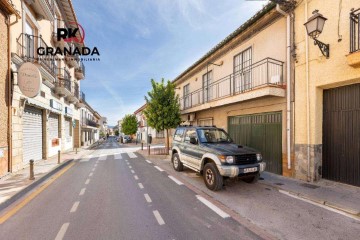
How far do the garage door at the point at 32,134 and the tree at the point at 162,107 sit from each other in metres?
6.90

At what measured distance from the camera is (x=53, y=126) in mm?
14805

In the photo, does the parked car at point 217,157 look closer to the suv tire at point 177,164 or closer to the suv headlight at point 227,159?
the suv headlight at point 227,159

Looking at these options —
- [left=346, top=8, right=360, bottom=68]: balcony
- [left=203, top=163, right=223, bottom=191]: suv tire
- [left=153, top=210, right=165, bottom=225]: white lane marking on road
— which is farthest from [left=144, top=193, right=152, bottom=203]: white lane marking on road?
[left=346, top=8, right=360, bottom=68]: balcony

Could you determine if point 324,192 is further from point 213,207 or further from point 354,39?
point 354,39

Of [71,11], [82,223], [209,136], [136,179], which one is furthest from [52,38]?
[82,223]

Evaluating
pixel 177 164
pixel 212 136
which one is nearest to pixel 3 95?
pixel 177 164

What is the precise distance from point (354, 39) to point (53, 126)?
693 inches

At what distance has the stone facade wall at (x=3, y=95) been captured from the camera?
720 cm

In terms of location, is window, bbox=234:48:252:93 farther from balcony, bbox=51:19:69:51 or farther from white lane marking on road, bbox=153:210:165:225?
balcony, bbox=51:19:69:51

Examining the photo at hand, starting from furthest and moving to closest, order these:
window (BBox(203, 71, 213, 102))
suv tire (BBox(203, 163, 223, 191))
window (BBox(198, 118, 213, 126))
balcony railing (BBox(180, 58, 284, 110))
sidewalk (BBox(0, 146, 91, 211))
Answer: window (BBox(203, 71, 213, 102)) → window (BBox(198, 118, 213, 126)) → balcony railing (BBox(180, 58, 284, 110)) → suv tire (BBox(203, 163, 223, 191)) → sidewalk (BBox(0, 146, 91, 211))

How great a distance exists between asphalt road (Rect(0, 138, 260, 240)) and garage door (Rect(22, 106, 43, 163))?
16.3 feet

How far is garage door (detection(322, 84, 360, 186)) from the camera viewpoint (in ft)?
19.1

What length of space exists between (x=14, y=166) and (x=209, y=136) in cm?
819

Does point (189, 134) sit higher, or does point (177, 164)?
point (189, 134)
